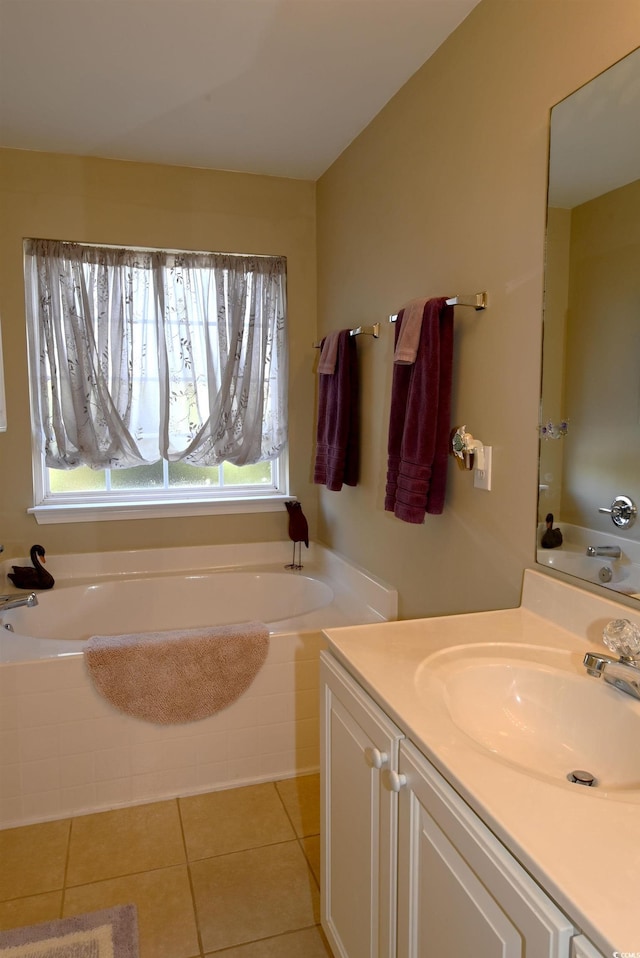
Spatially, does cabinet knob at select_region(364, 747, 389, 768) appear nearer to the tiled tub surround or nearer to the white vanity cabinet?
the white vanity cabinet

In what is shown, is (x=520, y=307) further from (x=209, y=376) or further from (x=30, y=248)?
(x=30, y=248)

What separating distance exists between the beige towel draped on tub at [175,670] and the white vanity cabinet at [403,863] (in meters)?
0.89

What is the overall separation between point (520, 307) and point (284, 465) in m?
1.99

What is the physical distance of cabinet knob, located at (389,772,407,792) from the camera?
42.5 inches

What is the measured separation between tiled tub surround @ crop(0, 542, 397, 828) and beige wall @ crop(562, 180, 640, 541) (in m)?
1.14

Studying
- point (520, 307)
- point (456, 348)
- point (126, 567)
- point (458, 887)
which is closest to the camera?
point (458, 887)

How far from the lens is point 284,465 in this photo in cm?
347

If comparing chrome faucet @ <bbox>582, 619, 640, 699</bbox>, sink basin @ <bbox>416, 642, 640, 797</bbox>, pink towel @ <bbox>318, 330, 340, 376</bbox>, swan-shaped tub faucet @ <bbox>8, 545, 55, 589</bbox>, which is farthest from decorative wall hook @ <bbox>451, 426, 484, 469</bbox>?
swan-shaped tub faucet @ <bbox>8, 545, 55, 589</bbox>

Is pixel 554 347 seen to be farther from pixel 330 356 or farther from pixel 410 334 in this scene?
pixel 330 356

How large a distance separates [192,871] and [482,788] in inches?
58.2

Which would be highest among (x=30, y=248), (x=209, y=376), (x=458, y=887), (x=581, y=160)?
(x=30, y=248)

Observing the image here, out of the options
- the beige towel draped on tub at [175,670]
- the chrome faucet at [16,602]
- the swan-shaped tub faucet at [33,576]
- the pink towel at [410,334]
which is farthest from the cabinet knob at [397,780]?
the swan-shaped tub faucet at [33,576]

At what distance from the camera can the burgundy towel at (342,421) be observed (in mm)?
2736

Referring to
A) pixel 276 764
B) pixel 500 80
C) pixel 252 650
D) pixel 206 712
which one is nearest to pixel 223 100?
pixel 500 80
